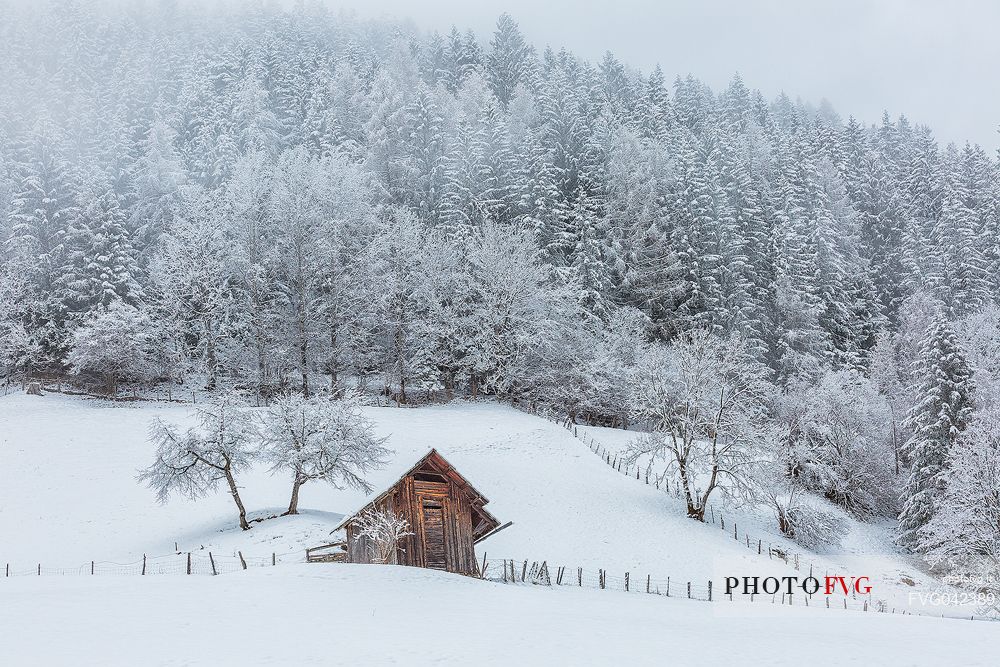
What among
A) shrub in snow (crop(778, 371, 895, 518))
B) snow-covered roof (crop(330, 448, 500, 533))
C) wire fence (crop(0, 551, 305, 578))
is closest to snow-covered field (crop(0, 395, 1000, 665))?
wire fence (crop(0, 551, 305, 578))

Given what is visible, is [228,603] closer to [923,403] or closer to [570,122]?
[923,403]

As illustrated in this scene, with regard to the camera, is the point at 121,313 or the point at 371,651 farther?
the point at 121,313

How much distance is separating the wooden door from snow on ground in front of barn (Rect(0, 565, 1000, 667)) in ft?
9.37

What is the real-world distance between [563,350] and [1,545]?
38.4 m

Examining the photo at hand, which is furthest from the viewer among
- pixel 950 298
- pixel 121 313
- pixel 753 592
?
pixel 950 298

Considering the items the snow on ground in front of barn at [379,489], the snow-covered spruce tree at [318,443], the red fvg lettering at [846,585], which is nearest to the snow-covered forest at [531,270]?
the snow on ground in front of barn at [379,489]

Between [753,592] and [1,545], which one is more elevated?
[1,545]

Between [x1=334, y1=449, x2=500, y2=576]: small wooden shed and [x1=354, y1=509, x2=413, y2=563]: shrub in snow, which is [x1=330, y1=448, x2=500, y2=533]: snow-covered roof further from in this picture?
[x1=354, y1=509, x2=413, y2=563]: shrub in snow

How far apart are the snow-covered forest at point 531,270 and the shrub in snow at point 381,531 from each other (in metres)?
18.3

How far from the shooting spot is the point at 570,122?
2785 inches

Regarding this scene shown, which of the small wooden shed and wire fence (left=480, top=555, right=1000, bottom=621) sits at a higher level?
the small wooden shed

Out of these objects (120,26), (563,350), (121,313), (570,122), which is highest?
(120,26)

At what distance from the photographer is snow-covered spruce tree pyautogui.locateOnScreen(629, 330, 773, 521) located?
125 ft

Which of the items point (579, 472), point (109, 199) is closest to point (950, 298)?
point (579, 472)
